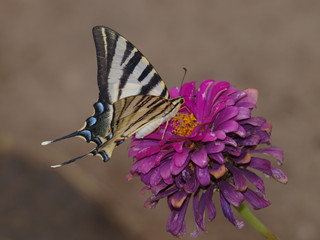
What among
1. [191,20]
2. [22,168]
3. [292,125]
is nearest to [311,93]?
[292,125]

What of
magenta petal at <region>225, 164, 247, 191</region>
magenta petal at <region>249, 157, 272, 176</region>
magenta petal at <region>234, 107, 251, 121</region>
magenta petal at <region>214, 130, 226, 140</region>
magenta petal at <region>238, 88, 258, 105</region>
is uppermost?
magenta petal at <region>238, 88, 258, 105</region>

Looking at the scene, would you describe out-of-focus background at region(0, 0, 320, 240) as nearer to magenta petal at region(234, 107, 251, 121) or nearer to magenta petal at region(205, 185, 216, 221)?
magenta petal at region(205, 185, 216, 221)

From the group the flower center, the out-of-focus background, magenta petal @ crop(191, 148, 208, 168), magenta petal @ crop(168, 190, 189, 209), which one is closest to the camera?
magenta petal @ crop(191, 148, 208, 168)

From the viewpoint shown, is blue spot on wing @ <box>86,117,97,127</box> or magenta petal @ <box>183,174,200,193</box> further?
blue spot on wing @ <box>86,117,97,127</box>

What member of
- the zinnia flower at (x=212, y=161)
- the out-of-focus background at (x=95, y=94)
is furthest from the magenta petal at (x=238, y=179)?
the out-of-focus background at (x=95, y=94)

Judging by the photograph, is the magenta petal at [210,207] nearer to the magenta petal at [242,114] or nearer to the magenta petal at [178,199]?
the magenta petal at [178,199]

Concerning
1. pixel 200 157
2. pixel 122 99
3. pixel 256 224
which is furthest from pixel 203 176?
pixel 122 99

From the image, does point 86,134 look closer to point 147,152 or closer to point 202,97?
point 147,152

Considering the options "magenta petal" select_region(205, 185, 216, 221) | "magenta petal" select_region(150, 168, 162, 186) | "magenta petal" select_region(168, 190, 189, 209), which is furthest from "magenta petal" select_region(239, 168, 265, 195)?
"magenta petal" select_region(150, 168, 162, 186)
